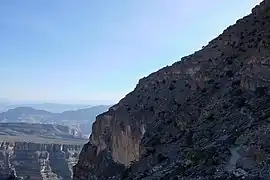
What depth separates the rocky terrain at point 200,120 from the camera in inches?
805

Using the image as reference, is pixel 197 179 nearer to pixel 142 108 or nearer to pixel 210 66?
pixel 210 66

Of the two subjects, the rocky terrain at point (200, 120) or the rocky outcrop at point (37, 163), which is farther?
the rocky outcrop at point (37, 163)

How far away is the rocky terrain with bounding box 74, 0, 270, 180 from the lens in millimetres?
20453

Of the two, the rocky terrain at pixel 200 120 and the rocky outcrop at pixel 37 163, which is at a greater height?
the rocky terrain at pixel 200 120

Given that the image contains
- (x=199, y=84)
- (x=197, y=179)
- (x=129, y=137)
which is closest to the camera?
(x=197, y=179)

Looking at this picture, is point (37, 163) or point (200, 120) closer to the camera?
point (200, 120)

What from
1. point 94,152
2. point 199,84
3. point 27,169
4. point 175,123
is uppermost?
point 199,84

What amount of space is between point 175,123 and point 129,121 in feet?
36.4

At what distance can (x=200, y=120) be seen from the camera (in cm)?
2906

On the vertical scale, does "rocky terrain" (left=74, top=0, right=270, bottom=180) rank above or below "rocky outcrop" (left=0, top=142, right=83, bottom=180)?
above

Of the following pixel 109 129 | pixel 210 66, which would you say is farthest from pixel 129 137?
pixel 210 66

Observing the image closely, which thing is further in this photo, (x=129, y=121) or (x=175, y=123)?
(x=129, y=121)

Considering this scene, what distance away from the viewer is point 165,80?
4597cm

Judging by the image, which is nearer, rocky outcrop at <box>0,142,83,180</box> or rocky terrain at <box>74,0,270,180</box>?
rocky terrain at <box>74,0,270,180</box>
